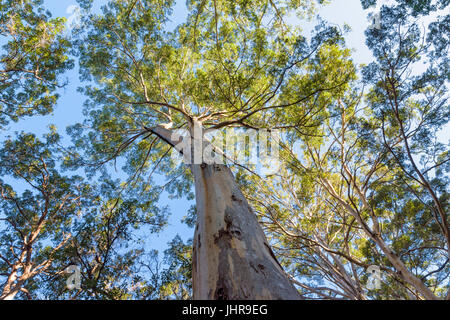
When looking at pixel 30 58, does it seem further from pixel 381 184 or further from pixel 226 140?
pixel 381 184

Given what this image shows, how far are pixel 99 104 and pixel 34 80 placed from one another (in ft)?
5.75

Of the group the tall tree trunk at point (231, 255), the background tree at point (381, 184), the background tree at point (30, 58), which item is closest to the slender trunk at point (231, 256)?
the tall tree trunk at point (231, 255)

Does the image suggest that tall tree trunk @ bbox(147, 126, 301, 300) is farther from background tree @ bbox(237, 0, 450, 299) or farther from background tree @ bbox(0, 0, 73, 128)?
→ background tree @ bbox(0, 0, 73, 128)

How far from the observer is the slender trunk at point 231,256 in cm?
123

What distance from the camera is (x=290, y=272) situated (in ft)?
27.0

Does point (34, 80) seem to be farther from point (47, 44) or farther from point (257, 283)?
point (257, 283)

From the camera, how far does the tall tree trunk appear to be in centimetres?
122

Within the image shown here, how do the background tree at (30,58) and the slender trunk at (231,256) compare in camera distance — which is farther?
the background tree at (30,58)

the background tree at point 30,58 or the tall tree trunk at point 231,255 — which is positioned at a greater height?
the background tree at point 30,58

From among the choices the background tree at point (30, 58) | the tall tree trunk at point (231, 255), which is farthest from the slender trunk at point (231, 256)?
the background tree at point (30, 58)

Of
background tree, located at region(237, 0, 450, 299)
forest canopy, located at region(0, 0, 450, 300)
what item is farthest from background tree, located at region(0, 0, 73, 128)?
background tree, located at region(237, 0, 450, 299)

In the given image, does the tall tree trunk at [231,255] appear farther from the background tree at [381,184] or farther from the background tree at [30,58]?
the background tree at [30,58]

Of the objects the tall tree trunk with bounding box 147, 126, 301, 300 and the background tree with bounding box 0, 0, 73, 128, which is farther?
the background tree with bounding box 0, 0, 73, 128

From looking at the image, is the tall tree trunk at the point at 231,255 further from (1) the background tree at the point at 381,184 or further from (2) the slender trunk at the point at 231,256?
(1) the background tree at the point at 381,184
